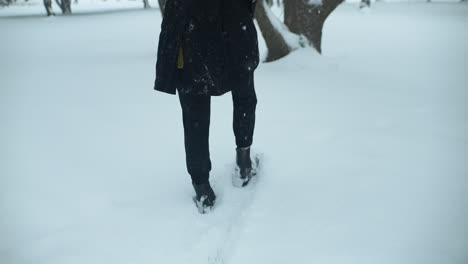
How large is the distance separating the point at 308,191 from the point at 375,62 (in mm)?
4023

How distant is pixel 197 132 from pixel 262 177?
2.17 feet

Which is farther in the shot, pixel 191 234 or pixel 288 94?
pixel 288 94

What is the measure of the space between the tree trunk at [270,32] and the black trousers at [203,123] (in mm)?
3632

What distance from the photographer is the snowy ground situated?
1619mm

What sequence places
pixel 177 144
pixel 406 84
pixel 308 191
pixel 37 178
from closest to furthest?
pixel 308 191 < pixel 37 178 < pixel 177 144 < pixel 406 84

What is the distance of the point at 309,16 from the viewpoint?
5.32m

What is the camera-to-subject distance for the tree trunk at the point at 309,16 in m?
5.19

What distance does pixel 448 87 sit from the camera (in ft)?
12.3

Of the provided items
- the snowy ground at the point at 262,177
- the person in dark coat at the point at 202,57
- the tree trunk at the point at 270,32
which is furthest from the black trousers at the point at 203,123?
the tree trunk at the point at 270,32

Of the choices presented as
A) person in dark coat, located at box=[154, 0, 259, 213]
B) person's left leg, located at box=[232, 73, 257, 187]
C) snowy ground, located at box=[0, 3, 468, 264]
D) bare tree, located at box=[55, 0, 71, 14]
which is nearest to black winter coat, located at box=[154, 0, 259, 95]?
person in dark coat, located at box=[154, 0, 259, 213]

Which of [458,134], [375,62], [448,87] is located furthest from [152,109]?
[375,62]

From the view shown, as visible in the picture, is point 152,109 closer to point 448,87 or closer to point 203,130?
point 203,130

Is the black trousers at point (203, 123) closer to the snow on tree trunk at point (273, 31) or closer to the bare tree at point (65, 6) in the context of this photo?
the snow on tree trunk at point (273, 31)

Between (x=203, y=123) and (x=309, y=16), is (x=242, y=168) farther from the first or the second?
(x=309, y=16)
